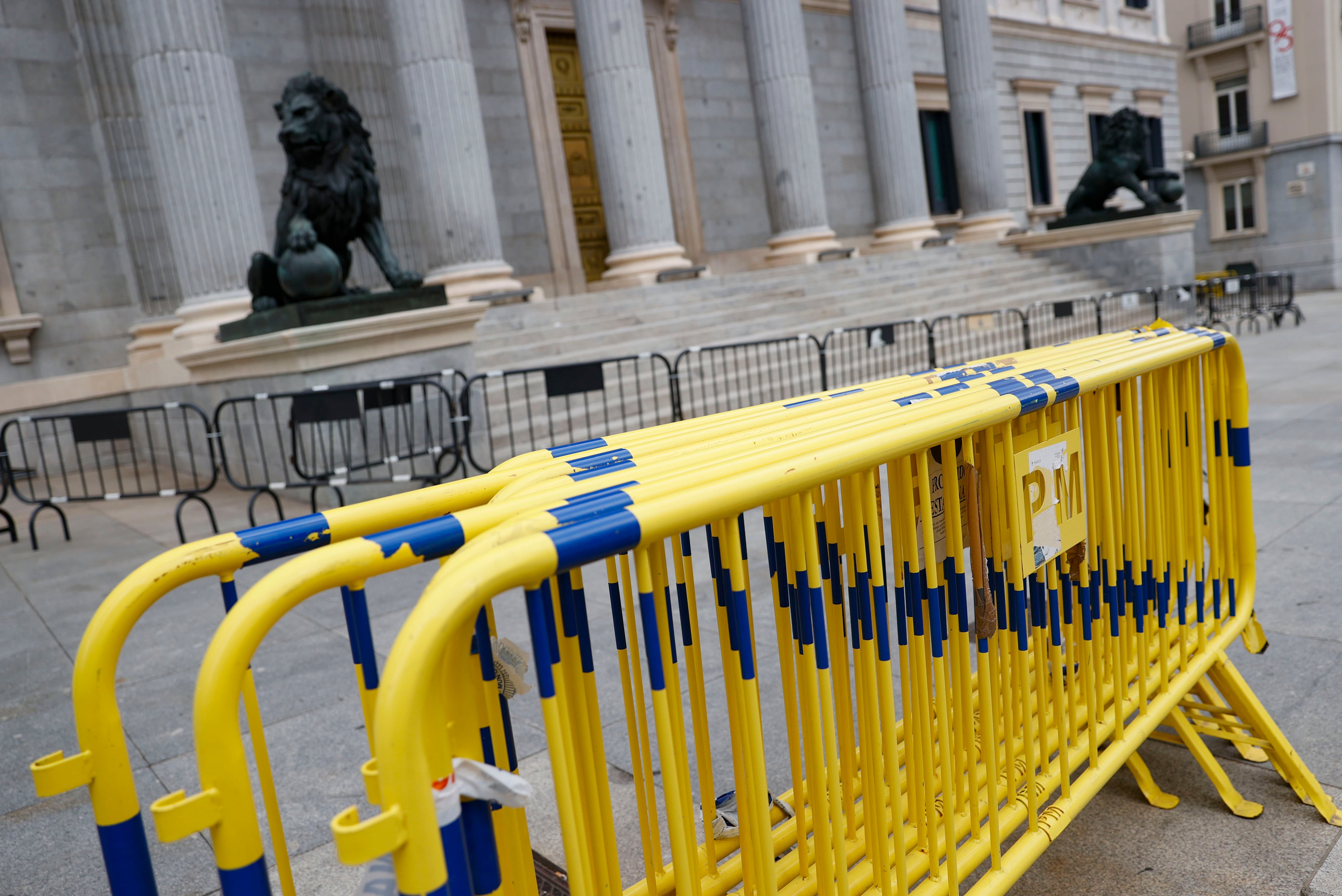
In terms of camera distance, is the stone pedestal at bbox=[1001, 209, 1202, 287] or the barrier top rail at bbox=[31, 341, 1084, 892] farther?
the stone pedestal at bbox=[1001, 209, 1202, 287]

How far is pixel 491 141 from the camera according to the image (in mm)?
18906

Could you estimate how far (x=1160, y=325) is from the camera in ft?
11.1

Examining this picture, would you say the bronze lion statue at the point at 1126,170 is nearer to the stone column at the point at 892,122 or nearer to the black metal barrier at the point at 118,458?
the stone column at the point at 892,122

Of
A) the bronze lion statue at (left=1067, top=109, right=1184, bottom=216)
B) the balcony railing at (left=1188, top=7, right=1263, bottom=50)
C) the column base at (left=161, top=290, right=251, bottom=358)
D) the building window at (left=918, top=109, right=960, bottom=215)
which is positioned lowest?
the column base at (left=161, top=290, right=251, bottom=358)

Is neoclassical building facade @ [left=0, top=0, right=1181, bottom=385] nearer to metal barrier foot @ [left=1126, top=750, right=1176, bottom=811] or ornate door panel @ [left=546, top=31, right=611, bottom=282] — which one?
ornate door panel @ [left=546, top=31, right=611, bottom=282]

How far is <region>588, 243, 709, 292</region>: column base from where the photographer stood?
16.5 meters

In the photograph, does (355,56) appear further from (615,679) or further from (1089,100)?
(1089,100)

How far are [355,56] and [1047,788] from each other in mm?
17931

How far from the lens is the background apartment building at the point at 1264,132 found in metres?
34.2

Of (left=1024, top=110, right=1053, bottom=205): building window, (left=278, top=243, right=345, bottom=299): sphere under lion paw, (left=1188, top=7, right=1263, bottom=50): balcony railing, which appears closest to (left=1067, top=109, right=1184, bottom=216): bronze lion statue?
(left=1024, top=110, right=1053, bottom=205): building window

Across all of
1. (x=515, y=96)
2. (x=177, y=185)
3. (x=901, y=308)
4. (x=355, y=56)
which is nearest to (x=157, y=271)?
(x=177, y=185)

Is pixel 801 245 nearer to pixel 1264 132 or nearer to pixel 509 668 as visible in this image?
pixel 509 668

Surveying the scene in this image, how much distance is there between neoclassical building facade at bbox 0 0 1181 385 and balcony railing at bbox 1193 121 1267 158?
51.4ft

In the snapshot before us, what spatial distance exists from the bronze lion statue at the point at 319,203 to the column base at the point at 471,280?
15.0 ft
